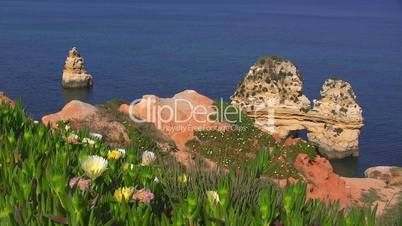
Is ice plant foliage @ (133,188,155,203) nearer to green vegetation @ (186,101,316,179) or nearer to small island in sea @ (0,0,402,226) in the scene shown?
small island in sea @ (0,0,402,226)

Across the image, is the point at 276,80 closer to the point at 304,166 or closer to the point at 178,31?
the point at 304,166

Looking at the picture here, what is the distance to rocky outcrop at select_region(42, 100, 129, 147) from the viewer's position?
19562mm

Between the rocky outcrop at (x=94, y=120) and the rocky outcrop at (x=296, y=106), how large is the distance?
959 inches

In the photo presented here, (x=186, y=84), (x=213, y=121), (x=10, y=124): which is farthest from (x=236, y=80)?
(x=10, y=124)

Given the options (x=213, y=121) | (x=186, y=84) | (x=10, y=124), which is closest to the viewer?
(x=10, y=124)

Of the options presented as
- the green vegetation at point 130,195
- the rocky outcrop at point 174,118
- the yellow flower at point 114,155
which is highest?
the yellow flower at point 114,155

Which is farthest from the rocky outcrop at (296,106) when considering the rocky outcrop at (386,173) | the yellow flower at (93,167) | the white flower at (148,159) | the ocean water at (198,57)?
the yellow flower at (93,167)

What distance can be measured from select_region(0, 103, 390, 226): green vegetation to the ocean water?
4375 centimetres

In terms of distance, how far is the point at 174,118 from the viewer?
2500 centimetres

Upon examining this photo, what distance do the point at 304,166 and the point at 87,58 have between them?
5980cm

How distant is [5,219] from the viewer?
3.16m

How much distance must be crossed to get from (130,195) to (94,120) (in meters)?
17.9

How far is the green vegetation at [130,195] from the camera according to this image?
3154 millimetres

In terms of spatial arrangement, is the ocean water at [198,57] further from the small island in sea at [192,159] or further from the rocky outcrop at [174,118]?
the rocky outcrop at [174,118]
